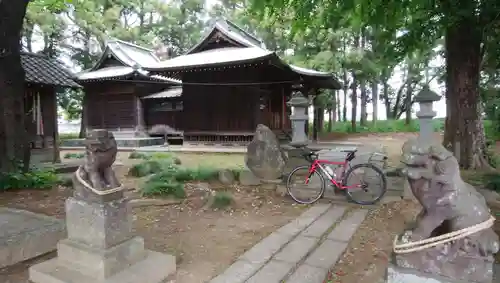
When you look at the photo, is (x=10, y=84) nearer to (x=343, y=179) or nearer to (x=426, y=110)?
(x=343, y=179)

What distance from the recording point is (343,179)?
5.95m

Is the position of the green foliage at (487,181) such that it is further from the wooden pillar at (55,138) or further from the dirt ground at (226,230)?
the wooden pillar at (55,138)

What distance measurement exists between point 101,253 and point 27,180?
575cm

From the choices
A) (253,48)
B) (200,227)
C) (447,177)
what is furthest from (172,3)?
(447,177)

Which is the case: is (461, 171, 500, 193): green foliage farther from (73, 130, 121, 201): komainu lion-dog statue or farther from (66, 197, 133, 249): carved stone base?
(73, 130, 121, 201): komainu lion-dog statue

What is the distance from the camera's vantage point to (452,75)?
8.59 meters

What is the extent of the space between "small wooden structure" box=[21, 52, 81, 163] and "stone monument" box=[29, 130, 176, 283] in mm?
9577

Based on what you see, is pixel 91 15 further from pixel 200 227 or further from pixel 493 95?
pixel 493 95

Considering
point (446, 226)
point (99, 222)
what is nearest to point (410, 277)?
point (446, 226)

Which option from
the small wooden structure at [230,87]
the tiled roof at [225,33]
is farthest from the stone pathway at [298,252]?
the tiled roof at [225,33]

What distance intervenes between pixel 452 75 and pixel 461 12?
304 centimetres

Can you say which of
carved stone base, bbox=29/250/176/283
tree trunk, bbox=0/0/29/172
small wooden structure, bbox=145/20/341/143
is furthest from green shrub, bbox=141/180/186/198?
small wooden structure, bbox=145/20/341/143

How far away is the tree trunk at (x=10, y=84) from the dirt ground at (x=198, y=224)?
47.4 inches

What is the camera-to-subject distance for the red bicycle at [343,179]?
5.89 meters
